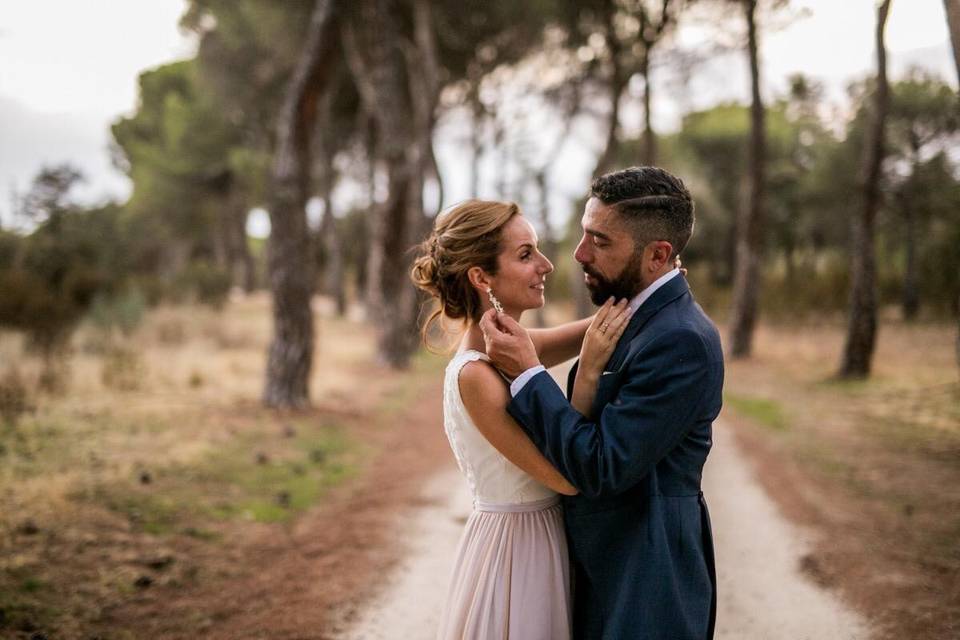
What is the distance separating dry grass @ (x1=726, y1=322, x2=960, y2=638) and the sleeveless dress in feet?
8.55

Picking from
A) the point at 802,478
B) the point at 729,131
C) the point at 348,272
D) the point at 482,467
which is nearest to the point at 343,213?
the point at 348,272

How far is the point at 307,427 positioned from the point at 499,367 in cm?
668

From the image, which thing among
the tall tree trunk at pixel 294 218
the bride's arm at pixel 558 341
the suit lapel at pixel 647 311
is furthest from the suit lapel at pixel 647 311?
the tall tree trunk at pixel 294 218

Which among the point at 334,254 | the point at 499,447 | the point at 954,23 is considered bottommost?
the point at 499,447

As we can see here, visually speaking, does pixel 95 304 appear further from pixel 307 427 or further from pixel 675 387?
pixel 675 387

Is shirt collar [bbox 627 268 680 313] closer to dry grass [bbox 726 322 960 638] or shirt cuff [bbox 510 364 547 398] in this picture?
shirt cuff [bbox 510 364 547 398]

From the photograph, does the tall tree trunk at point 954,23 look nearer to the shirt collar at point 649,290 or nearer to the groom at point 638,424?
the groom at point 638,424

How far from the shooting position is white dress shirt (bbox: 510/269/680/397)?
2180 mm

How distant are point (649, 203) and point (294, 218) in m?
7.41

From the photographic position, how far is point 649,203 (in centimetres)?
227

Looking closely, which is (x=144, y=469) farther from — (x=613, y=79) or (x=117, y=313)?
(x=613, y=79)

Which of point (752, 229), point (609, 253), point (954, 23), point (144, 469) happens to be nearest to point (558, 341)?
point (609, 253)

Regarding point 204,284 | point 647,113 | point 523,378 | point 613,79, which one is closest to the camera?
point 523,378

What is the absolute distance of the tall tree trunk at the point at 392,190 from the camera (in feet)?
44.7
